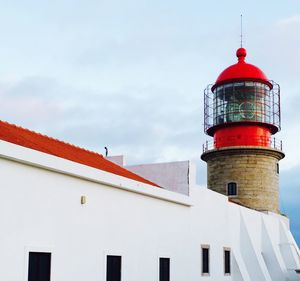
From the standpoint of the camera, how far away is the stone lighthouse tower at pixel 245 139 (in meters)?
26.5

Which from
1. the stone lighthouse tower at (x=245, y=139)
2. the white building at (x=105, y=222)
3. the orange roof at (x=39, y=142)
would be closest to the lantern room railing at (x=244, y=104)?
the stone lighthouse tower at (x=245, y=139)

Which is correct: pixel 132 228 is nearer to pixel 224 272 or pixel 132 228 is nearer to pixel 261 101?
pixel 224 272

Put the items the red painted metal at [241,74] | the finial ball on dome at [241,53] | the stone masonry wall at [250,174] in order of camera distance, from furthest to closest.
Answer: the finial ball on dome at [241,53]
the red painted metal at [241,74]
the stone masonry wall at [250,174]

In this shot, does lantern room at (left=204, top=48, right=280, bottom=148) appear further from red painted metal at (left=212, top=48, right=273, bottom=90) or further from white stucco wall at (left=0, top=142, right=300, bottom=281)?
white stucco wall at (left=0, top=142, right=300, bottom=281)

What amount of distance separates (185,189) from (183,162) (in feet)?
2.95

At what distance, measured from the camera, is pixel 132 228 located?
14.4 m

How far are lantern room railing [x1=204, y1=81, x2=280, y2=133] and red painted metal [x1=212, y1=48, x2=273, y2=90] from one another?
198 millimetres

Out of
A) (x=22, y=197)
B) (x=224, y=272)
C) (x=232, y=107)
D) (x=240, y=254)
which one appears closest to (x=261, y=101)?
(x=232, y=107)

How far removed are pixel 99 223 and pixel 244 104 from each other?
15.3m

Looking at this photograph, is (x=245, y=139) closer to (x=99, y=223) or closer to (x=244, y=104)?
(x=244, y=104)

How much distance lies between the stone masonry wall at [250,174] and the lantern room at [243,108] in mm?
475

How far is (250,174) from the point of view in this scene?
2648 cm

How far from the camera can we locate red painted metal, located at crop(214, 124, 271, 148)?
26547 millimetres

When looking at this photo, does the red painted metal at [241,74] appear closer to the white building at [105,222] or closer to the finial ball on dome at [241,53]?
the finial ball on dome at [241,53]
